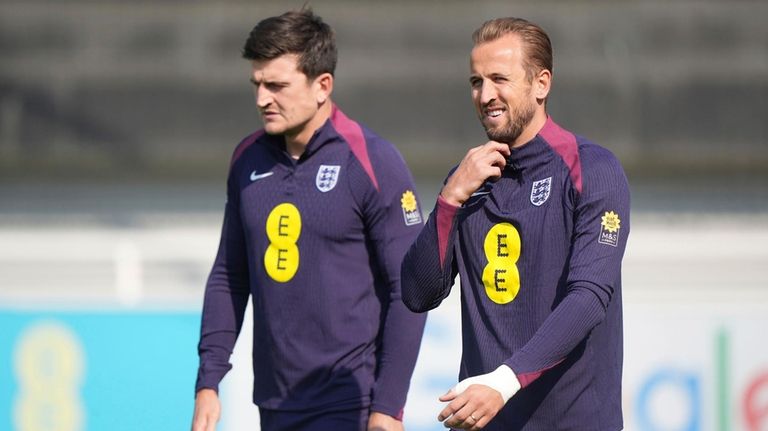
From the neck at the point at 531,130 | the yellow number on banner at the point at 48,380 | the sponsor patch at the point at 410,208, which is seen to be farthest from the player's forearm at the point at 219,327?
the yellow number on banner at the point at 48,380

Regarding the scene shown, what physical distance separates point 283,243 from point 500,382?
1.04 m

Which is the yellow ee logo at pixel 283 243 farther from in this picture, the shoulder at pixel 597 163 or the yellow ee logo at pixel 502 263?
the shoulder at pixel 597 163

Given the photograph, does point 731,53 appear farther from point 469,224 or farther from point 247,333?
point 469,224

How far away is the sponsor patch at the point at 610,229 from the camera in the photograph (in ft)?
7.89

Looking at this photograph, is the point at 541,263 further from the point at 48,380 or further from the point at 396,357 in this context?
the point at 48,380

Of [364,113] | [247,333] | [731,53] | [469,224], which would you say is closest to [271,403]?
[469,224]

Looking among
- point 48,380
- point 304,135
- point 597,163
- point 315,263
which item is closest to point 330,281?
point 315,263

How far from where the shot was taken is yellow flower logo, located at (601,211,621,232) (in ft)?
7.93

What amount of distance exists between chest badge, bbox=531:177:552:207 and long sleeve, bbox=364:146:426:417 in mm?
711

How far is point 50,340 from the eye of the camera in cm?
497

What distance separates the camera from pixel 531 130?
8.32 feet

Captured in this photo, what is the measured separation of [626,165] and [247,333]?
12.7 feet

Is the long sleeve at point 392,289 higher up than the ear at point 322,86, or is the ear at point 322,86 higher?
the ear at point 322,86

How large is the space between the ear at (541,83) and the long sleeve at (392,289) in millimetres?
741
